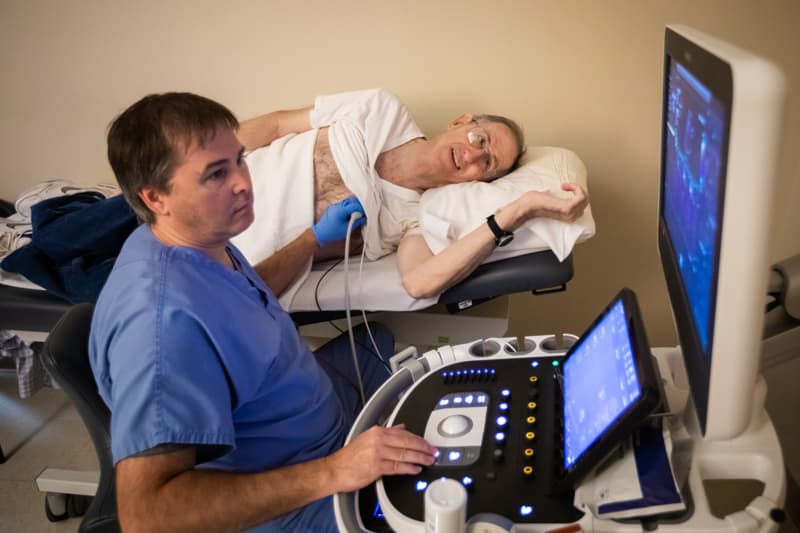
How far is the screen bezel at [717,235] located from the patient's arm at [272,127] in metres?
1.23

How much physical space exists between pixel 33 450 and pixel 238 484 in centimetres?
157

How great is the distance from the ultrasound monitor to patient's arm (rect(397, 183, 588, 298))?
63cm

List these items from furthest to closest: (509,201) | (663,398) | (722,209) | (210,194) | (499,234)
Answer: (509,201) → (499,234) → (210,194) → (663,398) → (722,209)

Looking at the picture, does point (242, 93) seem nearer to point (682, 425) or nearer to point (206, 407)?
point (206, 407)

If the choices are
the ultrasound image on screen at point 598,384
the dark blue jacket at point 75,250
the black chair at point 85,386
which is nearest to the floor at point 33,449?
the dark blue jacket at point 75,250

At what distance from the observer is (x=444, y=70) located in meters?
1.88

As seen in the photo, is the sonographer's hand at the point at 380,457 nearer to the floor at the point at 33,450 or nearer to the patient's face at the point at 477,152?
the patient's face at the point at 477,152

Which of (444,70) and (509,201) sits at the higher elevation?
(444,70)

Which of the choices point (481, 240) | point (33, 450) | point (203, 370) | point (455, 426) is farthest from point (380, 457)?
point (33, 450)

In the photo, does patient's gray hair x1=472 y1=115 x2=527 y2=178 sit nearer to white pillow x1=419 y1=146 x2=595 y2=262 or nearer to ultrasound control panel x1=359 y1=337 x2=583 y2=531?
white pillow x1=419 y1=146 x2=595 y2=262

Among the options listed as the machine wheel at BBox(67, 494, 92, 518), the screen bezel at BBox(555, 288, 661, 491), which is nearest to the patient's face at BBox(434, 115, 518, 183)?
the screen bezel at BBox(555, 288, 661, 491)

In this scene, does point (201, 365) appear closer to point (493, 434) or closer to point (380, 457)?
point (380, 457)

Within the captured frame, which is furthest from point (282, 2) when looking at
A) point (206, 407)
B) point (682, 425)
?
point (682, 425)

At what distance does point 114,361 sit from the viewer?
0.84 metres
